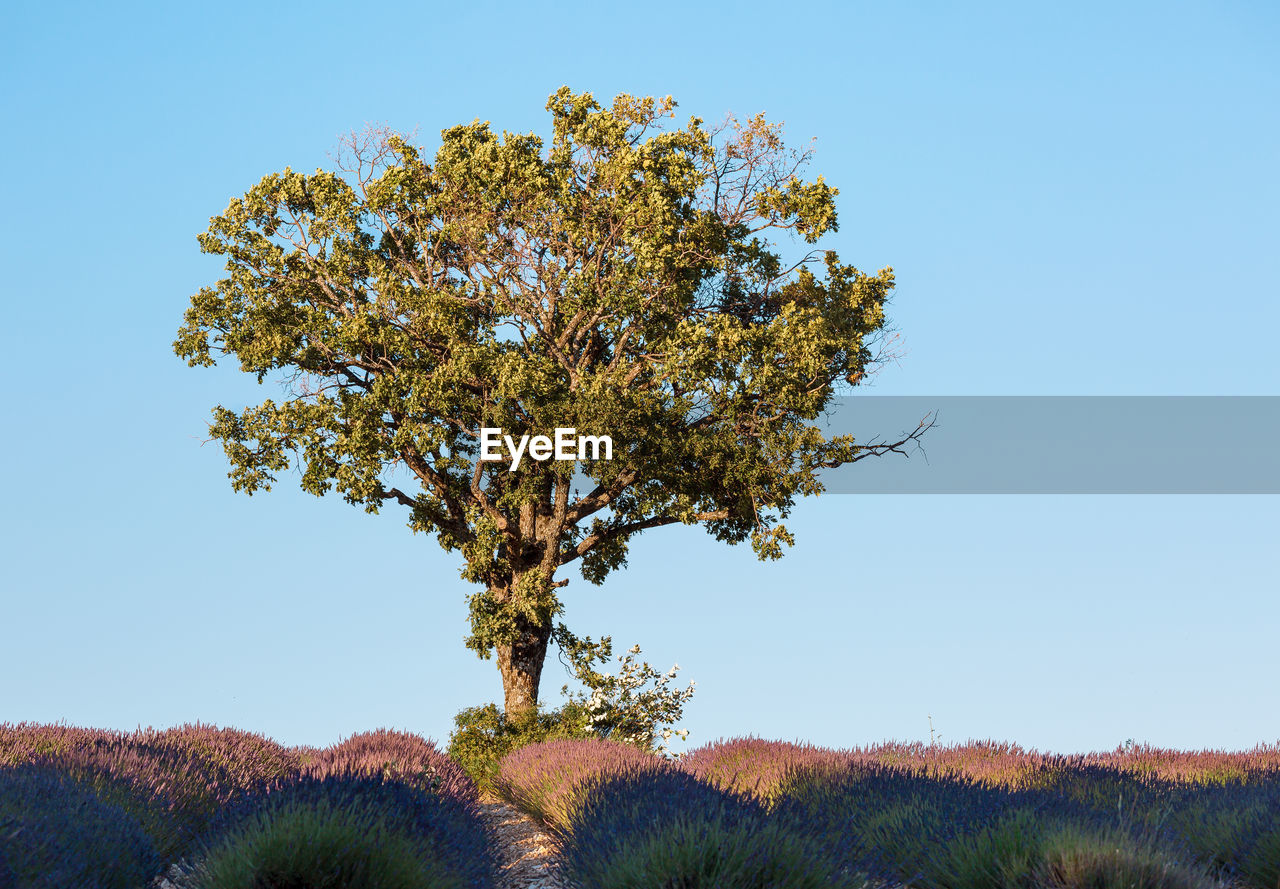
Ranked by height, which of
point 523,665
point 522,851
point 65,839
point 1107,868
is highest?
point 523,665

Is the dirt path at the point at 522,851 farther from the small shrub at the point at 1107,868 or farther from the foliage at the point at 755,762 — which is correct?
the small shrub at the point at 1107,868

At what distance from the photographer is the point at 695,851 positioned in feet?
18.8

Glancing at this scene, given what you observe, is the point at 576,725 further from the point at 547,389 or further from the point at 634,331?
the point at 634,331

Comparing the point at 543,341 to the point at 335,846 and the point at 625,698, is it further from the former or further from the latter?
the point at 335,846

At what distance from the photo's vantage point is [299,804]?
6.42 meters

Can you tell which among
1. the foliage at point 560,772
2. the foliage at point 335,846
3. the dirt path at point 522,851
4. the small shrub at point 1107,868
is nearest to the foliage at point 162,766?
the foliage at point 335,846

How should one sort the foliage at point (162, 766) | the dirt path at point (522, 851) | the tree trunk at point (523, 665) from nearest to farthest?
the foliage at point (162, 766) → the dirt path at point (522, 851) → the tree trunk at point (523, 665)

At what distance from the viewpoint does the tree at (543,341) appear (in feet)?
56.3

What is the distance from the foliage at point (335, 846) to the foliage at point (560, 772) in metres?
1.57

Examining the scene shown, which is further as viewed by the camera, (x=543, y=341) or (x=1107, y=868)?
(x=543, y=341)

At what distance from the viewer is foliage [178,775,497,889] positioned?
569 cm

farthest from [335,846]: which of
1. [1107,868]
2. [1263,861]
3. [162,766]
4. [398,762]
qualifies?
[1263,861]

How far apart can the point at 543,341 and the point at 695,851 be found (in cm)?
1332

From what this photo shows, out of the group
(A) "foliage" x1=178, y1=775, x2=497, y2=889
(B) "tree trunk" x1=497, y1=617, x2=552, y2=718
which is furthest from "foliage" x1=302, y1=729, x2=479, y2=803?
(B) "tree trunk" x1=497, y1=617, x2=552, y2=718
